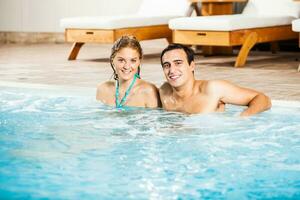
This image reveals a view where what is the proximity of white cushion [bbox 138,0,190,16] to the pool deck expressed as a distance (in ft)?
1.68

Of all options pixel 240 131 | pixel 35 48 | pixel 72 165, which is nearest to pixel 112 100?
pixel 240 131

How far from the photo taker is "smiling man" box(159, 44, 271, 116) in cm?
399

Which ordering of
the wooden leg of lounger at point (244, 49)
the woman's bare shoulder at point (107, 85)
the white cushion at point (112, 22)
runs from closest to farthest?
the woman's bare shoulder at point (107, 85), the wooden leg of lounger at point (244, 49), the white cushion at point (112, 22)

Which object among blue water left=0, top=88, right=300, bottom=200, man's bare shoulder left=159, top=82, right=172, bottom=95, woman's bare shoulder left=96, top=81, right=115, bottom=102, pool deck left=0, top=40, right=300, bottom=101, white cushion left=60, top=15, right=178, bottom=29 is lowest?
blue water left=0, top=88, right=300, bottom=200

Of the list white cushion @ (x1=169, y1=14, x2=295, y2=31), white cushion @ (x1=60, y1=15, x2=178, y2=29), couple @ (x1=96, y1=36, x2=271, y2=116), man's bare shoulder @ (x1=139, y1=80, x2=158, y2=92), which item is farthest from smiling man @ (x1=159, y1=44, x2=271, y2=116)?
white cushion @ (x1=60, y1=15, x2=178, y2=29)

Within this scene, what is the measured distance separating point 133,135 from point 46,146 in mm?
501

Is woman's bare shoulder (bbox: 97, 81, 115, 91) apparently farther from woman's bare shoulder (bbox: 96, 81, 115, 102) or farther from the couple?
the couple

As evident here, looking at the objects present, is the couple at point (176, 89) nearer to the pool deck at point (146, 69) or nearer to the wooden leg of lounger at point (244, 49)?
the pool deck at point (146, 69)

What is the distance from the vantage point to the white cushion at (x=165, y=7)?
A: 8.40 meters

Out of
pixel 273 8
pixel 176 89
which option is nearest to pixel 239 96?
pixel 176 89

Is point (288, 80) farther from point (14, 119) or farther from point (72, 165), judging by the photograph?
point (72, 165)

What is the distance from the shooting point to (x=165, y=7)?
334 inches

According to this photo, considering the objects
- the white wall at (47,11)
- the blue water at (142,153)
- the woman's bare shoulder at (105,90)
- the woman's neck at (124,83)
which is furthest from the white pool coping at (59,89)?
the white wall at (47,11)

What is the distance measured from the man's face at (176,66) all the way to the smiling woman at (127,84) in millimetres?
312
